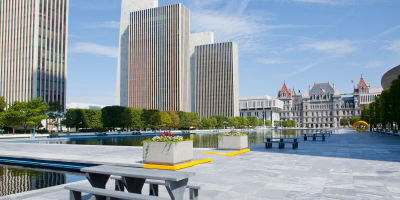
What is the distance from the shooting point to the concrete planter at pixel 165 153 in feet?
37.2

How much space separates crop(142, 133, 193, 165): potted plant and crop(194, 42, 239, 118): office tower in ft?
427

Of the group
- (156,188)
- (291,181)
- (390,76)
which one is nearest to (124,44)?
(390,76)

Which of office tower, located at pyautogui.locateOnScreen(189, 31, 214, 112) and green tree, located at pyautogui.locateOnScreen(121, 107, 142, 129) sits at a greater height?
office tower, located at pyautogui.locateOnScreen(189, 31, 214, 112)

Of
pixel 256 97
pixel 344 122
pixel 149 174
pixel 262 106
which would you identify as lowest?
pixel 344 122

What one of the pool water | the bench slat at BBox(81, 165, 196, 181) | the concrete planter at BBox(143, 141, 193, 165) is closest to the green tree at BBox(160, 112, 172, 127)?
the pool water

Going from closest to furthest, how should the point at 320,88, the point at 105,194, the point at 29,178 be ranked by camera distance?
1. the point at 105,194
2. the point at 29,178
3. the point at 320,88

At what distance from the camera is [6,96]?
263 feet

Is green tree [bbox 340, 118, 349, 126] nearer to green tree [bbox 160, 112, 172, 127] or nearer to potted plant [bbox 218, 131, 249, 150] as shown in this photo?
green tree [bbox 160, 112, 172, 127]

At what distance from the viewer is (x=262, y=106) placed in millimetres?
172500

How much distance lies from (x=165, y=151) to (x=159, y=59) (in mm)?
112180

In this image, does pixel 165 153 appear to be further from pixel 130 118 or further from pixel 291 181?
pixel 130 118

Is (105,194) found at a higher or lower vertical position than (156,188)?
higher

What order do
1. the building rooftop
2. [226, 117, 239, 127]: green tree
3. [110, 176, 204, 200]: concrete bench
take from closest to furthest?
[110, 176, 204, 200]: concrete bench
[226, 117, 239, 127]: green tree
the building rooftop

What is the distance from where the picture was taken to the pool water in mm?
10555
